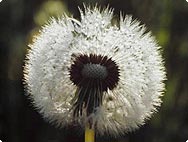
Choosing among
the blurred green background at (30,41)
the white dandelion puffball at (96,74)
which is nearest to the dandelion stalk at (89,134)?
the white dandelion puffball at (96,74)

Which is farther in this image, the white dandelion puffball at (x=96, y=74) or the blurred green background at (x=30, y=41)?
the blurred green background at (x=30, y=41)

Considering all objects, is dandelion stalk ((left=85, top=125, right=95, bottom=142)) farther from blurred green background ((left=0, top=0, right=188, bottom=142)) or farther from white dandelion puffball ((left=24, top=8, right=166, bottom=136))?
blurred green background ((left=0, top=0, right=188, bottom=142))

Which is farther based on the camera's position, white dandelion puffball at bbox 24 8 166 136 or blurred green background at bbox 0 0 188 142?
blurred green background at bbox 0 0 188 142

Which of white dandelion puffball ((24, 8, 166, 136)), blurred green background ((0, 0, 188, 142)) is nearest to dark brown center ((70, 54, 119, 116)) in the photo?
white dandelion puffball ((24, 8, 166, 136))

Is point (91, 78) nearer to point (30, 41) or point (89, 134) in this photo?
point (89, 134)

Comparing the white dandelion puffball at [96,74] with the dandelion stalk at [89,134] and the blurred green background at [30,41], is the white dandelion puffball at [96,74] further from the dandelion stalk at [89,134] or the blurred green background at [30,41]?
the blurred green background at [30,41]

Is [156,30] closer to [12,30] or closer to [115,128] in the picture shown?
[12,30]

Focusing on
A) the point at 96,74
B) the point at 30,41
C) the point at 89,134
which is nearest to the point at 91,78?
the point at 96,74

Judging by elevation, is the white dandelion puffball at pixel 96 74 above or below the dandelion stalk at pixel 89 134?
above
